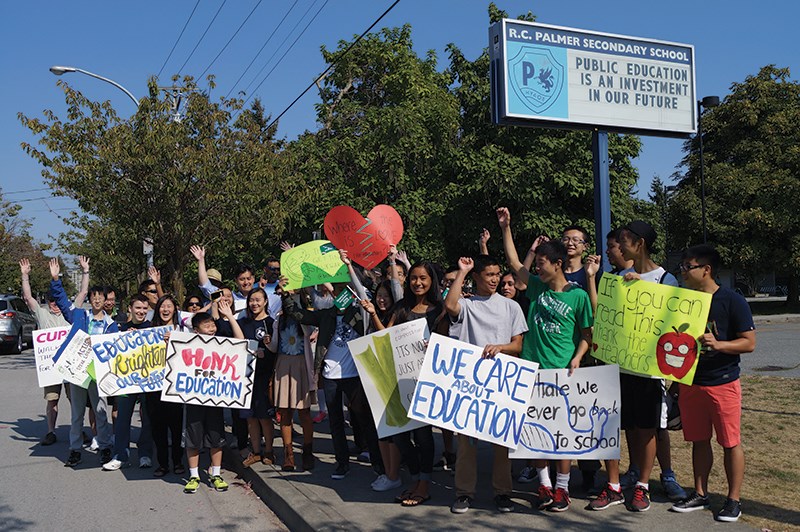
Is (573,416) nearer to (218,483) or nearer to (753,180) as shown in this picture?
(218,483)

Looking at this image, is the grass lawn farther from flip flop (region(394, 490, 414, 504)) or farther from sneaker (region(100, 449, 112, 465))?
sneaker (region(100, 449, 112, 465))

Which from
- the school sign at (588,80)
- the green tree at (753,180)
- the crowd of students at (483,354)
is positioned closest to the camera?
the crowd of students at (483,354)

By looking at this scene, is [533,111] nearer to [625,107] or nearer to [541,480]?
[625,107]

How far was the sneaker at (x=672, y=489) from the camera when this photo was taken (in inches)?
208

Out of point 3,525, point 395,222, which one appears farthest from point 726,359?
point 3,525

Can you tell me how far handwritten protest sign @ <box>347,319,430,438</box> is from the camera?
5.63 m

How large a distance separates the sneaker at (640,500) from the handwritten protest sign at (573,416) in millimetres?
298

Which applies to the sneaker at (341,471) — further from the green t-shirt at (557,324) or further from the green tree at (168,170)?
the green tree at (168,170)

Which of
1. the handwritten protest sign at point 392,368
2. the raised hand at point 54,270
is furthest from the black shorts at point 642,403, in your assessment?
the raised hand at point 54,270

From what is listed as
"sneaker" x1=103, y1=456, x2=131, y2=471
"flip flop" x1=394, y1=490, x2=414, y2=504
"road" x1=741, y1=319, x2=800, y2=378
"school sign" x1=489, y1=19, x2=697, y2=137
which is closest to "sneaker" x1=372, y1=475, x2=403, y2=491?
"flip flop" x1=394, y1=490, x2=414, y2=504

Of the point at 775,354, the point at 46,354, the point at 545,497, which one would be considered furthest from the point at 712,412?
the point at 775,354

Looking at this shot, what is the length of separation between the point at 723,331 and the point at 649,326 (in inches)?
18.8

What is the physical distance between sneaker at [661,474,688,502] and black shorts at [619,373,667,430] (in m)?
0.44

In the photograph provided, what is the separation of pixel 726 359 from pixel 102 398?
5.95 m
